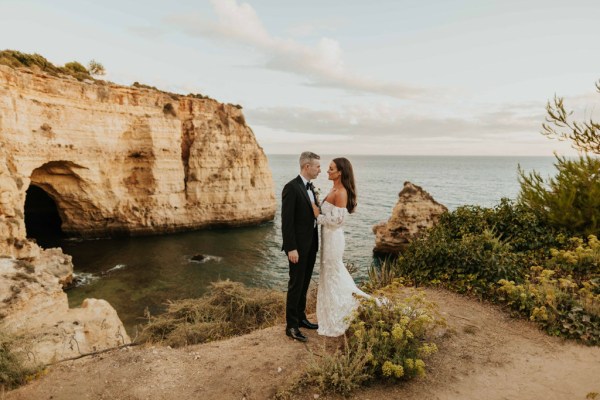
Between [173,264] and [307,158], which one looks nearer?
[307,158]

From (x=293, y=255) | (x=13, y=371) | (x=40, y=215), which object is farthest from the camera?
(x=40, y=215)

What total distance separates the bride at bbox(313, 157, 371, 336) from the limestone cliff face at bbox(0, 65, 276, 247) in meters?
17.3

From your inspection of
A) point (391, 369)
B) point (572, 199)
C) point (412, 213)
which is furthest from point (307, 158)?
point (412, 213)

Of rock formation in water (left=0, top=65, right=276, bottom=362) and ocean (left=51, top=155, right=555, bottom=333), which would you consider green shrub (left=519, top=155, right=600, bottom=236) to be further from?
rock formation in water (left=0, top=65, right=276, bottom=362)

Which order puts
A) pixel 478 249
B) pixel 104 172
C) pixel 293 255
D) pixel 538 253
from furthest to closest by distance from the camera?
pixel 104 172 → pixel 538 253 → pixel 478 249 → pixel 293 255

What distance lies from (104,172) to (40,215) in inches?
487

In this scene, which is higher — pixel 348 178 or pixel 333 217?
pixel 348 178

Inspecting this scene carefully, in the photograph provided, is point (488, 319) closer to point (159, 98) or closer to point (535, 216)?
point (535, 216)

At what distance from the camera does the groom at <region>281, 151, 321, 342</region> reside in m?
5.02

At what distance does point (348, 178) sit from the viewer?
5.03 m

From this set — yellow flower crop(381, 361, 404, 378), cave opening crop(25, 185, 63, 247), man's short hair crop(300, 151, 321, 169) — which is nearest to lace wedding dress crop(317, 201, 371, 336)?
man's short hair crop(300, 151, 321, 169)

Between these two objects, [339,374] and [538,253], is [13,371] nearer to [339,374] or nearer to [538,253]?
[339,374]

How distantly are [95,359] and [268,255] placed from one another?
1950 centimetres

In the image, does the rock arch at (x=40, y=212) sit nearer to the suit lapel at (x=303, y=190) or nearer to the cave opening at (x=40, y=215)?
the cave opening at (x=40, y=215)
